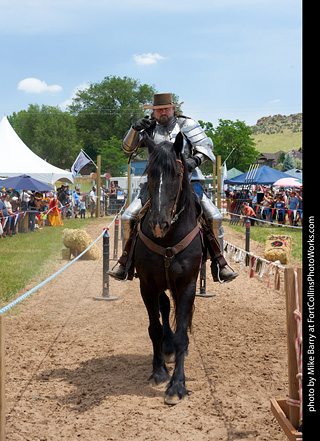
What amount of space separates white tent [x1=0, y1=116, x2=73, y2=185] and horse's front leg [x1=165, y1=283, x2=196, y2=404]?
19943 millimetres

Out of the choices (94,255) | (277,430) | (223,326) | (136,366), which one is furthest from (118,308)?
(94,255)

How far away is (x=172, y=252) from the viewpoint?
510 centimetres

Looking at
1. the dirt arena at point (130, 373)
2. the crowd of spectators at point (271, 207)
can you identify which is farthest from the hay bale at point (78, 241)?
the crowd of spectators at point (271, 207)

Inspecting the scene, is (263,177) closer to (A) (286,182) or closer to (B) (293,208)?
(A) (286,182)

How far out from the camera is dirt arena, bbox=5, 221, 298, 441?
4.22m

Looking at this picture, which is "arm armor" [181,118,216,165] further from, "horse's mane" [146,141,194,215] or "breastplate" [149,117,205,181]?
"horse's mane" [146,141,194,215]

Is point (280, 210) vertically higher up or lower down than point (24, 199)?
lower down

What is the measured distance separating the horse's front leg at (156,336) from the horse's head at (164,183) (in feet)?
3.31

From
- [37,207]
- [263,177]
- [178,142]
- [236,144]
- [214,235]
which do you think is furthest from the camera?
[236,144]

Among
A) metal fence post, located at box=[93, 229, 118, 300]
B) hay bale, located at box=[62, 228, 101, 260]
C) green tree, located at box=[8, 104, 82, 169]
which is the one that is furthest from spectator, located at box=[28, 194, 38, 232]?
green tree, located at box=[8, 104, 82, 169]

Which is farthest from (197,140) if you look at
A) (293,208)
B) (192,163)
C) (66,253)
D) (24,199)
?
(293,208)

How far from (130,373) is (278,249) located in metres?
9.44

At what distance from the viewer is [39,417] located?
14.5 ft
